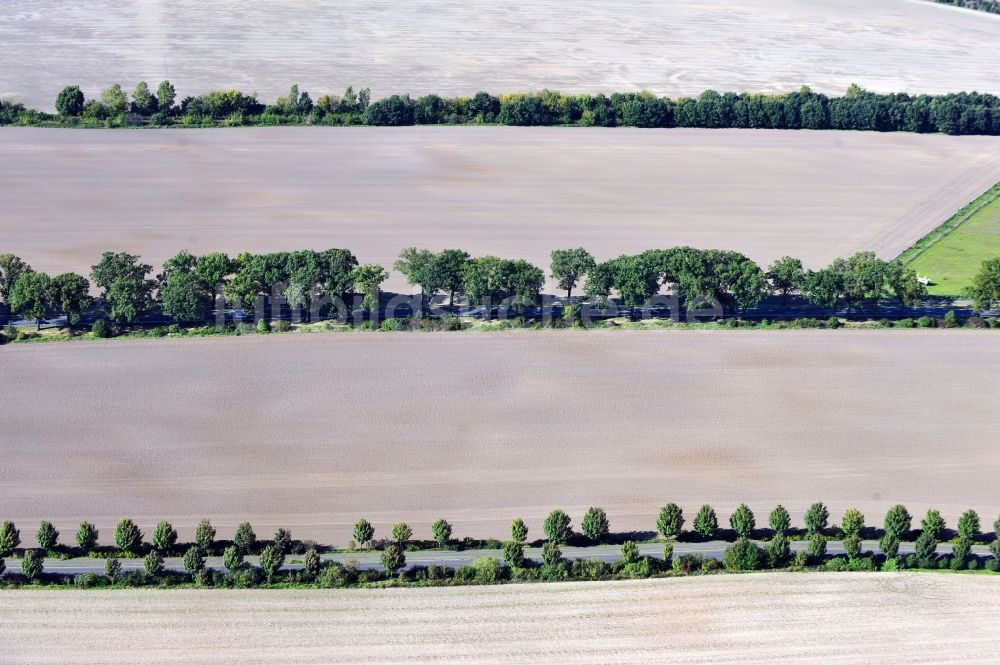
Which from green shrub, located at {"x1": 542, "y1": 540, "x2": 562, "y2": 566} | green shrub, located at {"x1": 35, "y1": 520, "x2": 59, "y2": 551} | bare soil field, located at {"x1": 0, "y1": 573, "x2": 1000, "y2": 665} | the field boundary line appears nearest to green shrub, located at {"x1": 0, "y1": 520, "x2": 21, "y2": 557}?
green shrub, located at {"x1": 35, "y1": 520, "x2": 59, "y2": 551}

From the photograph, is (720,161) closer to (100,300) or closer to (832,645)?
(100,300)

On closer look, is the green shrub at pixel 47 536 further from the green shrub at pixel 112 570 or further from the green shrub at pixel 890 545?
the green shrub at pixel 890 545

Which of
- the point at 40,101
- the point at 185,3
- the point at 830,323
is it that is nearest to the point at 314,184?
the point at 40,101

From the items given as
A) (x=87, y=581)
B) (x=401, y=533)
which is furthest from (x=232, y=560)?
(x=401, y=533)

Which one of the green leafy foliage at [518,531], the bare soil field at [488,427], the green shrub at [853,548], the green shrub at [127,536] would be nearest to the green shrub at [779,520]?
the green shrub at [853,548]

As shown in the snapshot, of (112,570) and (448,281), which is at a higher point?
(448,281)

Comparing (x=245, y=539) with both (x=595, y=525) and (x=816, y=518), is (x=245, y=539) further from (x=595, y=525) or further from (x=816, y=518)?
(x=816, y=518)
